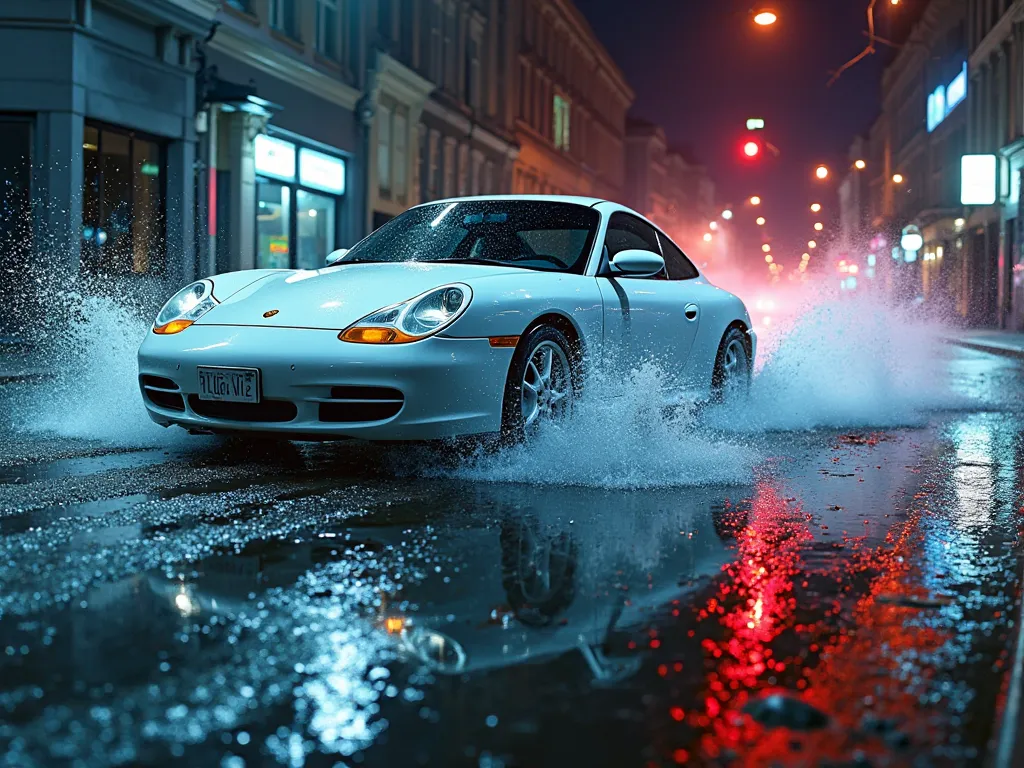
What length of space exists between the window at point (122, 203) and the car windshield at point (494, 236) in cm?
1184

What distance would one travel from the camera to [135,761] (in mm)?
2486

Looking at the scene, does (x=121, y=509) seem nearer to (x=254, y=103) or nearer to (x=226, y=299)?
(x=226, y=299)

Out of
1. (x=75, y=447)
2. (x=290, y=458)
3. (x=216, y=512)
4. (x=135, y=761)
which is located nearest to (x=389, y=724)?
(x=135, y=761)

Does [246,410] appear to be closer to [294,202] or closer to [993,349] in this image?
[294,202]

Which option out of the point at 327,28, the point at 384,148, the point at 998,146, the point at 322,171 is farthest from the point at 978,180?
the point at 322,171

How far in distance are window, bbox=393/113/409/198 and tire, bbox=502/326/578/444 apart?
2662cm

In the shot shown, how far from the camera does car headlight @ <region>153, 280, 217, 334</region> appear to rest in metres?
6.66

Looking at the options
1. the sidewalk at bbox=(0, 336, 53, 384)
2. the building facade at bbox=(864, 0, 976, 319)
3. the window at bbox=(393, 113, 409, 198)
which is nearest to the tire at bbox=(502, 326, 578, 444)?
the sidewalk at bbox=(0, 336, 53, 384)

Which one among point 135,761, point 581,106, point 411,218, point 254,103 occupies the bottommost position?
point 135,761

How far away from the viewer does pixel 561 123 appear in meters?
57.7

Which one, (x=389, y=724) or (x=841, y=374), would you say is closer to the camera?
(x=389, y=724)

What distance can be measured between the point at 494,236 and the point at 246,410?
204cm

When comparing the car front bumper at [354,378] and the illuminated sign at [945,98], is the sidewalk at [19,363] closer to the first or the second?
the car front bumper at [354,378]

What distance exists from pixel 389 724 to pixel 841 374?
8.64 meters
